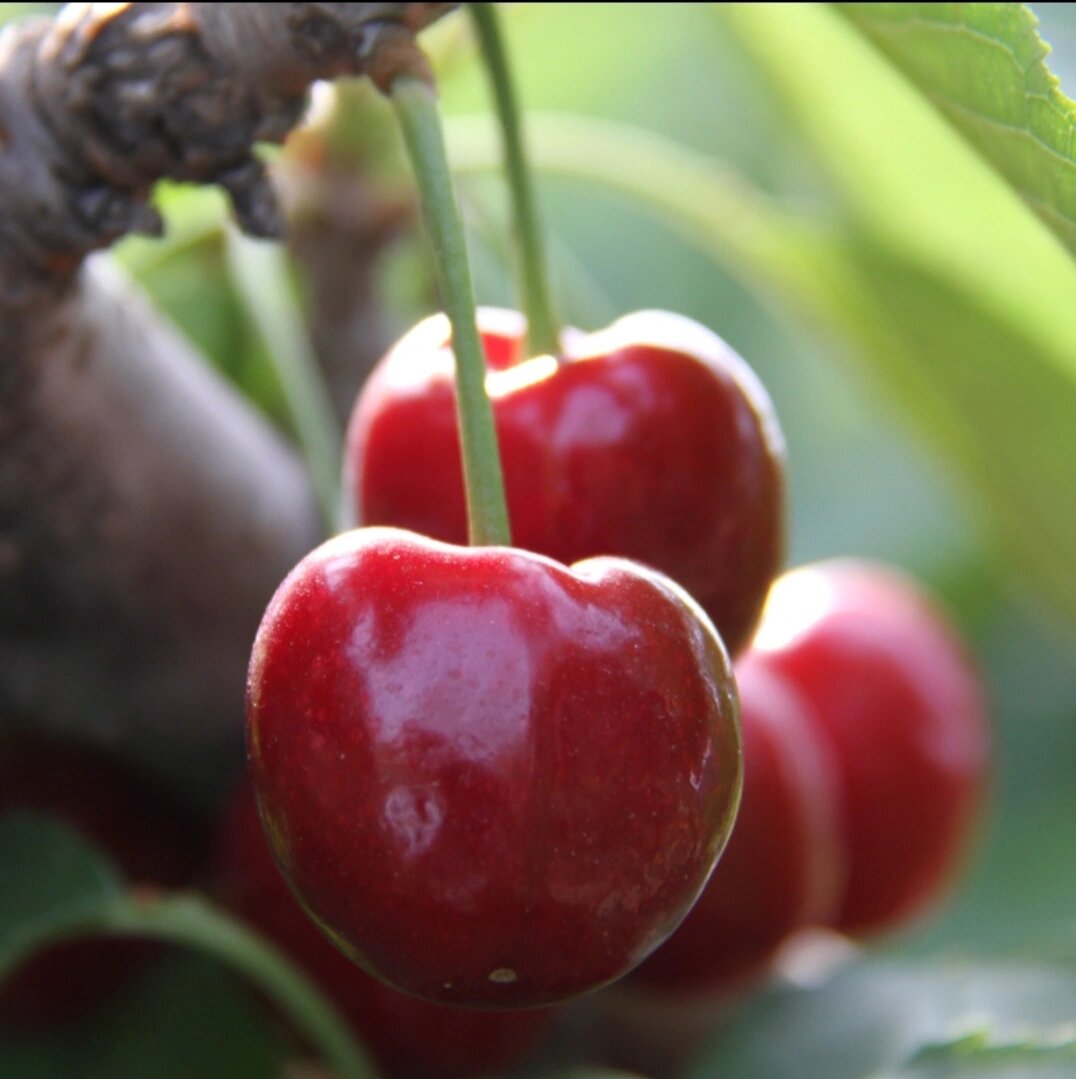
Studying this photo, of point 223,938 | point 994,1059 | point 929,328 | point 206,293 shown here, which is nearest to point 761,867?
point 994,1059

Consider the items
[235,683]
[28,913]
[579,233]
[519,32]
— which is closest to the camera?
[28,913]

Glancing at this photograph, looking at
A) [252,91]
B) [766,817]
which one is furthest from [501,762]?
[766,817]

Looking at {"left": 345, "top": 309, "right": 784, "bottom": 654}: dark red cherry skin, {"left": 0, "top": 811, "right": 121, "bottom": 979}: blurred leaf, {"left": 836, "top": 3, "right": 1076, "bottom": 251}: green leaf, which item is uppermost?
{"left": 836, "top": 3, "right": 1076, "bottom": 251}: green leaf

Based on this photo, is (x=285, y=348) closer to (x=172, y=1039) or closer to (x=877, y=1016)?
(x=172, y=1039)

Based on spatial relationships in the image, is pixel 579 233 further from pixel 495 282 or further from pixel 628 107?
pixel 495 282

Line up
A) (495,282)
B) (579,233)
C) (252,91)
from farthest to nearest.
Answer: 1. (579,233)
2. (495,282)
3. (252,91)

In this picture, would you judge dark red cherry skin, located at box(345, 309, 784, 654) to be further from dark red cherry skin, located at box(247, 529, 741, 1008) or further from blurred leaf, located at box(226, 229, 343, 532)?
blurred leaf, located at box(226, 229, 343, 532)

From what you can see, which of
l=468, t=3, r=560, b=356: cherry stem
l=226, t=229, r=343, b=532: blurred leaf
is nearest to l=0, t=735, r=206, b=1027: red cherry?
l=226, t=229, r=343, b=532: blurred leaf

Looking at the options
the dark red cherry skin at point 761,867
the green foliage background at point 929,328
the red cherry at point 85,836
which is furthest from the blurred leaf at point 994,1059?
the red cherry at point 85,836
